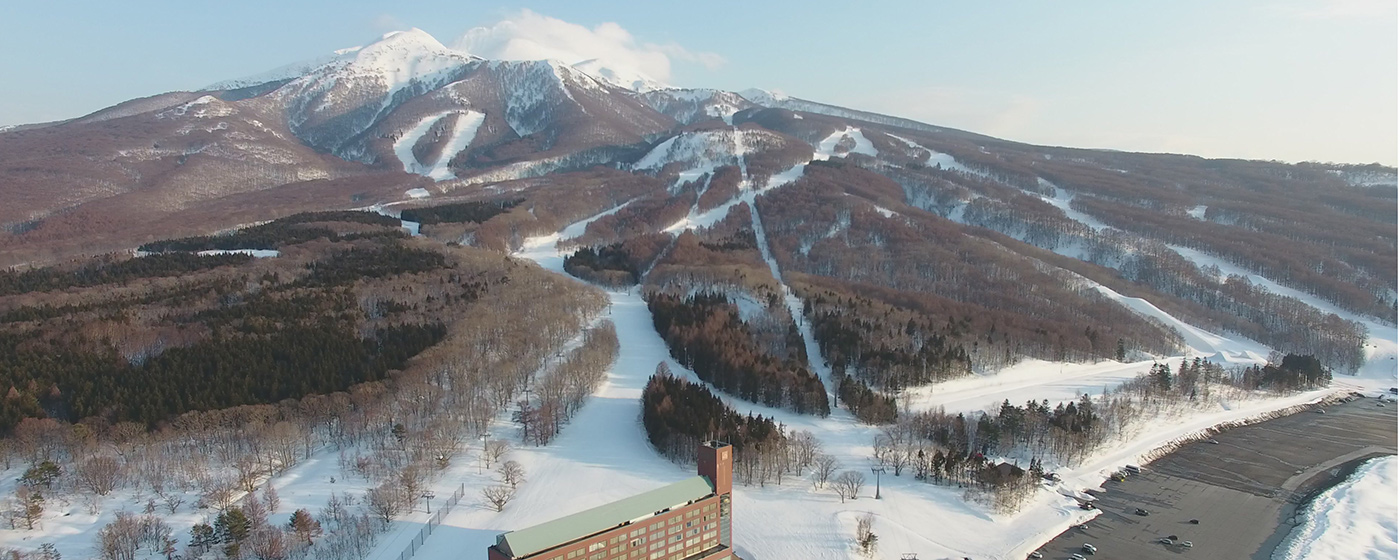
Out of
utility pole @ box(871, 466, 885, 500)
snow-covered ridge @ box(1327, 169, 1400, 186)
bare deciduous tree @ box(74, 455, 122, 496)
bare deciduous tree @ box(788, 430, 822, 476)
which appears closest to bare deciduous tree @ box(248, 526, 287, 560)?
bare deciduous tree @ box(74, 455, 122, 496)

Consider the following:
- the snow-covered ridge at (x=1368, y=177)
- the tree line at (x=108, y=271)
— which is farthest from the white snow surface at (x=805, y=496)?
the snow-covered ridge at (x=1368, y=177)

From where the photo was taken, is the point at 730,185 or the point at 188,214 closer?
the point at 188,214

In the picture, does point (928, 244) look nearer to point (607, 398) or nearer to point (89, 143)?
point (607, 398)

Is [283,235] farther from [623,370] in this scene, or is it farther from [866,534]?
[866,534]

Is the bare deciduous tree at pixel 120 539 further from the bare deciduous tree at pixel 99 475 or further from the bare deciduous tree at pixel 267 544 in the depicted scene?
the bare deciduous tree at pixel 267 544

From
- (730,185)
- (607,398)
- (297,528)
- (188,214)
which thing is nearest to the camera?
(297,528)

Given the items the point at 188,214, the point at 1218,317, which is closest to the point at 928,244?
the point at 1218,317
